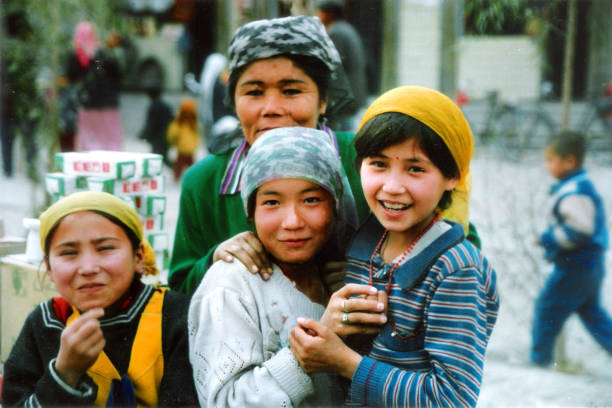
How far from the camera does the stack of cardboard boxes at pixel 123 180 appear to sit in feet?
8.04

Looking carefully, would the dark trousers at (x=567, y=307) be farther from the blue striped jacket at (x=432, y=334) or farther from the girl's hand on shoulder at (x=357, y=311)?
the girl's hand on shoulder at (x=357, y=311)

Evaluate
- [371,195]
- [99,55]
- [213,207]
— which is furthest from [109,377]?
[99,55]

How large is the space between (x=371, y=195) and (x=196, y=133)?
25.8 ft

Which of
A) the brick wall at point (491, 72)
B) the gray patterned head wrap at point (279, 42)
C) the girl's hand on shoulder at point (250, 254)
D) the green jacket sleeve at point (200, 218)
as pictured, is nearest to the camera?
the girl's hand on shoulder at point (250, 254)

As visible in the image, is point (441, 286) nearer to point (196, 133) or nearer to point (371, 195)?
point (371, 195)

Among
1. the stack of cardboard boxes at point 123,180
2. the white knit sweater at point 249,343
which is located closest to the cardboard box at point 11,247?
the stack of cardboard boxes at point 123,180

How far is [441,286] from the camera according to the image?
153 cm

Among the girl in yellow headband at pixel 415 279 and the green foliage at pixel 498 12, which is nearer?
the girl in yellow headband at pixel 415 279

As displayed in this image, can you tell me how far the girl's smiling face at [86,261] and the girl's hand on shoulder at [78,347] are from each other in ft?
0.34

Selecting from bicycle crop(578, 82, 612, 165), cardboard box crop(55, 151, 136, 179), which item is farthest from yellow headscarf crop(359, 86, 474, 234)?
bicycle crop(578, 82, 612, 165)

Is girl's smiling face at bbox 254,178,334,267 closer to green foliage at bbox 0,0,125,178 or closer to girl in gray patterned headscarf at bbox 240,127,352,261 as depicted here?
girl in gray patterned headscarf at bbox 240,127,352,261

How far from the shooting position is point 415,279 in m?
1.57

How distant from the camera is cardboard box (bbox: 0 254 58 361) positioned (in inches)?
97.2

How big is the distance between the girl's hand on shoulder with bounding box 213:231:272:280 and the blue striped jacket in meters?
0.31
